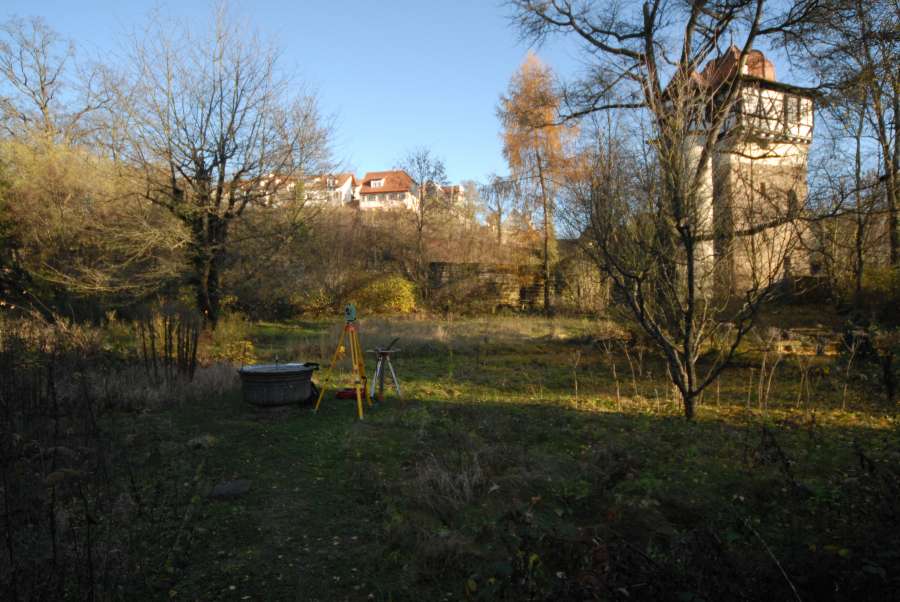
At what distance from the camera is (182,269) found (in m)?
13.4

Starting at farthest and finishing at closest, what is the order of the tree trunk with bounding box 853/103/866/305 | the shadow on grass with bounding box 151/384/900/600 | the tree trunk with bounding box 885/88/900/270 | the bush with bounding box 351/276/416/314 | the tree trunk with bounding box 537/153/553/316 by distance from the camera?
the tree trunk with bounding box 537/153/553/316 → the bush with bounding box 351/276/416/314 → the tree trunk with bounding box 853/103/866/305 → the tree trunk with bounding box 885/88/900/270 → the shadow on grass with bounding box 151/384/900/600

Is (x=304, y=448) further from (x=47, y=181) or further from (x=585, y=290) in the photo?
(x=585, y=290)

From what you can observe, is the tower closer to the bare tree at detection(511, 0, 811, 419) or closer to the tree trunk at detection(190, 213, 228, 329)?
the bare tree at detection(511, 0, 811, 419)

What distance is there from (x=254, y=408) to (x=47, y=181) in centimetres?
977

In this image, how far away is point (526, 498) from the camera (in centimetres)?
429

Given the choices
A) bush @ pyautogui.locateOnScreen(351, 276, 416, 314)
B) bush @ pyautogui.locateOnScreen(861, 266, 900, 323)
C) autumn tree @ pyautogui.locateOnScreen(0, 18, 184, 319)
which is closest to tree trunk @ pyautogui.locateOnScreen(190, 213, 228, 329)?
autumn tree @ pyautogui.locateOnScreen(0, 18, 184, 319)

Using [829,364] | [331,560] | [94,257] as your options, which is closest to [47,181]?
[94,257]

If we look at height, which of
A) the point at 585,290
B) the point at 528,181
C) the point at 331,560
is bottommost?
the point at 331,560

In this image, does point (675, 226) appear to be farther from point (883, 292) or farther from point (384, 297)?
point (384, 297)

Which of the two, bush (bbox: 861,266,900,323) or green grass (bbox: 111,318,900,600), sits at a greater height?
bush (bbox: 861,266,900,323)

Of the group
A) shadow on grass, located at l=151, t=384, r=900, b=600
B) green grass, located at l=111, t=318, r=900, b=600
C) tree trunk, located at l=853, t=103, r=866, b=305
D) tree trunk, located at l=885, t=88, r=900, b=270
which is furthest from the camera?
tree trunk, located at l=853, t=103, r=866, b=305

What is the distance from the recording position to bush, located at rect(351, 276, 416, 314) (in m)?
21.9

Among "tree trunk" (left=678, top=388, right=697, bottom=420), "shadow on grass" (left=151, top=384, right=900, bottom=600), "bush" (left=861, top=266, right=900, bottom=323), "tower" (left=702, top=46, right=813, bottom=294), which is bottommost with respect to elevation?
"shadow on grass" (left=151, top=384, right=900, bottom=600)

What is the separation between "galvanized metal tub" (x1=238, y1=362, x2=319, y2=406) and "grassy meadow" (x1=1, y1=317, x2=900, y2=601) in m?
0.25
